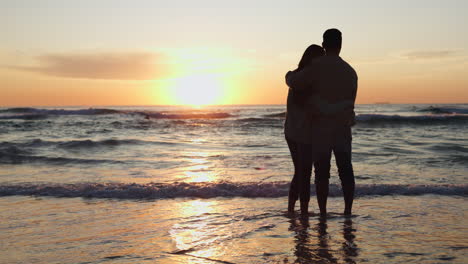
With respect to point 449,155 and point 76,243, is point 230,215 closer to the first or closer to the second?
point 76,243

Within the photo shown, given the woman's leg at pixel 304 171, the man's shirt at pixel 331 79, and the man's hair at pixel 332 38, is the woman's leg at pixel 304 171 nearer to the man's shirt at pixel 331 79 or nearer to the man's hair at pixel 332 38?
the man's shirt at pixel 331 79

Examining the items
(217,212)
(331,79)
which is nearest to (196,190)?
(217,212)

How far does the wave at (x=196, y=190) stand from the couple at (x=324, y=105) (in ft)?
6.44

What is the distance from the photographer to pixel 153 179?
7.48 meters

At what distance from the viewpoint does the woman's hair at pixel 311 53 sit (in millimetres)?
4336

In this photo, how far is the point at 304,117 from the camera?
4367 mm

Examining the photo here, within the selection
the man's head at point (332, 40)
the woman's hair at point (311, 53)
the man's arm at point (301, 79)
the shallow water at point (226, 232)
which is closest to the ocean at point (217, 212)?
the shallow water at point (226, 232)

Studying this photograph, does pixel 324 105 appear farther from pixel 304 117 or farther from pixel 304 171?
pixel 304 171

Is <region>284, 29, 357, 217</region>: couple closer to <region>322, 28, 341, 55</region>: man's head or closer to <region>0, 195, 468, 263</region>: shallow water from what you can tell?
<region>322, 28, 341, 55</region>: man's head

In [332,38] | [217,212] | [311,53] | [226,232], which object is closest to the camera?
[226,232]

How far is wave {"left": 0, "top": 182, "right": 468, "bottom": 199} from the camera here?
6.25m

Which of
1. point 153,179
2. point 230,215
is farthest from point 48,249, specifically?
point 153,179

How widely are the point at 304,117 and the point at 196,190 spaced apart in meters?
2.64

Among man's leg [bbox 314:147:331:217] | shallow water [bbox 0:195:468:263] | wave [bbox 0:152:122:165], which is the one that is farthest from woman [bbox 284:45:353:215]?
wave [bbox 0:152:122:165]
